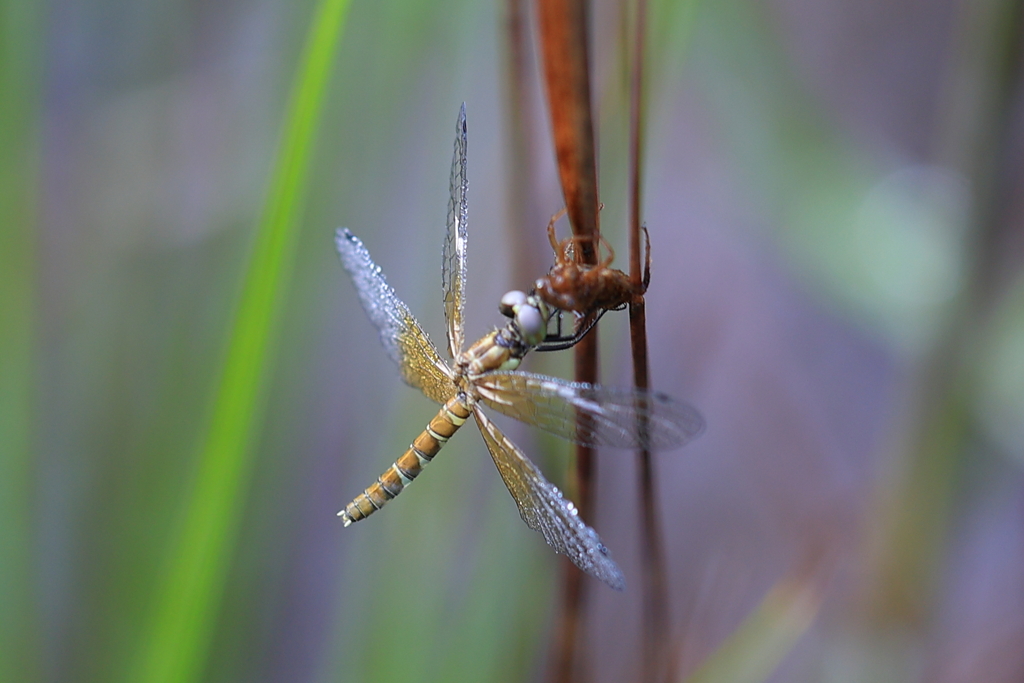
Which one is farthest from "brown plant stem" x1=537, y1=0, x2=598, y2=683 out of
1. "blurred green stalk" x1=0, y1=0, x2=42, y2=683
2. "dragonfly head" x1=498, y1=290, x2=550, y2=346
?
"blurred green stalk" x1=0, y1=0, x2=42, y2=683

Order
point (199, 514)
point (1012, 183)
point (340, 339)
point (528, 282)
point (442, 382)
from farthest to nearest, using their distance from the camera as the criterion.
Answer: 1. point (340, 339)
2. point (442, 382)
3. point (528, 282)
4. point (1012, 183)
5. point (199, 514)

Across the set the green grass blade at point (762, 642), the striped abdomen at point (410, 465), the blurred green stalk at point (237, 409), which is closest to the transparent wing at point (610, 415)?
the striped abdomen at point (410, 465)

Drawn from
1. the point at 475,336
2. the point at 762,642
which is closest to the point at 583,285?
the point at 762,642

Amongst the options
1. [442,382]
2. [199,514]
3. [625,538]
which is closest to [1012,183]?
[442,382]

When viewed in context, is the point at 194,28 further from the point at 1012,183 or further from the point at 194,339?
the point at 1012,183

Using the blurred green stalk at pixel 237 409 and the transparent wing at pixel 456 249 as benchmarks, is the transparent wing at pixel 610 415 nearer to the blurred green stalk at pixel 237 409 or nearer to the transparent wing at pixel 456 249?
the transparent wing at pixel 456 249

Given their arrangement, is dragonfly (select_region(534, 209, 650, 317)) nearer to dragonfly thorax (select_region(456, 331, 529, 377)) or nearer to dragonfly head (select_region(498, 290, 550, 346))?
dragonfly head (select_region(498, 290, 550, 346))
